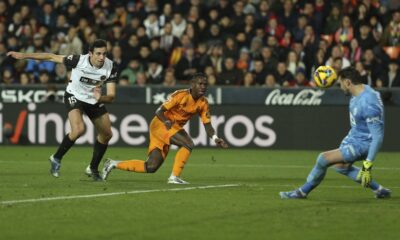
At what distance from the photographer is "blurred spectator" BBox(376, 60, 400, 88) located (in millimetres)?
22922

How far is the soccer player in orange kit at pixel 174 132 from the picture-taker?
14.0 meters

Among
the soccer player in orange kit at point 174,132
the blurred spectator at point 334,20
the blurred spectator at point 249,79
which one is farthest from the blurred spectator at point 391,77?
the soccer player in orange kit at point 174,132

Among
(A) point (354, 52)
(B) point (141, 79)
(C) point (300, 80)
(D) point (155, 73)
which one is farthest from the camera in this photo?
(D) point (155, 73)

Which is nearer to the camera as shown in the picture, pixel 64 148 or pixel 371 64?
pixel 64 148

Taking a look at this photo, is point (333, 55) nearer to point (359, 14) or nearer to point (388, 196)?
point (359, 14)

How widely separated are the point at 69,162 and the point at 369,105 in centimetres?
870

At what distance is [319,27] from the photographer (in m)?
25.2

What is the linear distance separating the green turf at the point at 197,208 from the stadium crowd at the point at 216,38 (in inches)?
268

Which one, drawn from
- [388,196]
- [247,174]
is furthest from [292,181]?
[388,196]

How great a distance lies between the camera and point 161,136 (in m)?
14.1

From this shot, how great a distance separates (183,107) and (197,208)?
361 centimetres

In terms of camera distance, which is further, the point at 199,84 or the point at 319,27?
the point at 319,27

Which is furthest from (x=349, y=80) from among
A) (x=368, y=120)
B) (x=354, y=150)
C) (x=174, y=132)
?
(x=174, y=132)

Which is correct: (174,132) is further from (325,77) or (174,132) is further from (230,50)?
(230,50)
